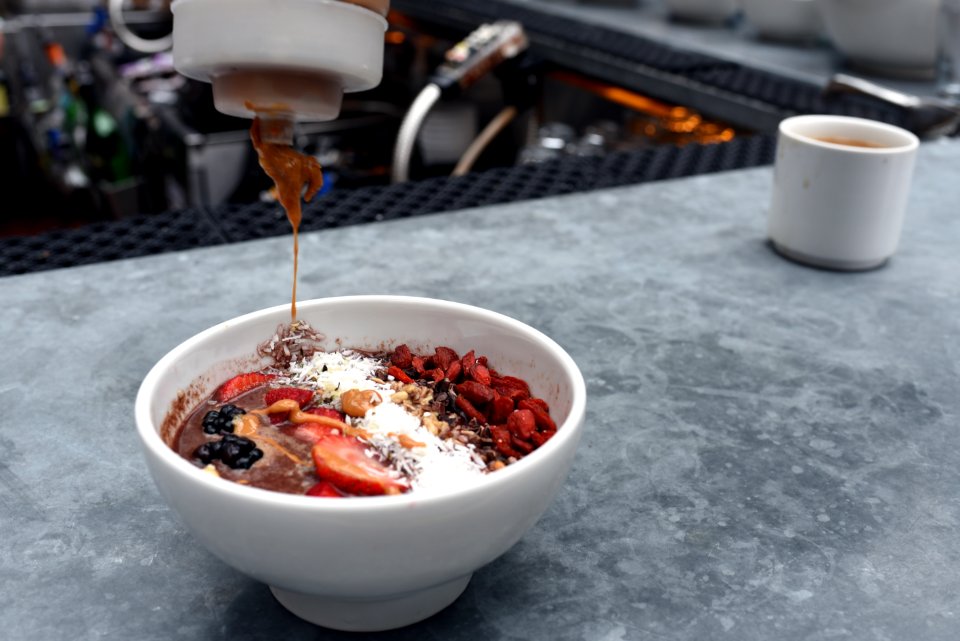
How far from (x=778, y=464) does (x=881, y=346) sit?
0.34 m

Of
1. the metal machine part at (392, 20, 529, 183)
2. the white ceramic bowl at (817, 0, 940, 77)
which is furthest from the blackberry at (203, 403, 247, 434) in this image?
the white ceramic bowl at (817, 0, 940, 77)

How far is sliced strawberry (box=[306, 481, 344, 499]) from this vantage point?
0.57m

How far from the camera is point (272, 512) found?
0.50 meters

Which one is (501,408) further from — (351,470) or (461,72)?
(461,72)

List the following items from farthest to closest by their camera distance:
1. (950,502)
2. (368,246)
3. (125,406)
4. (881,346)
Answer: (368,246) → (881,346) → (125,406) → (950,502)

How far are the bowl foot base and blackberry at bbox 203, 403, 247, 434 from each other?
0.12 m

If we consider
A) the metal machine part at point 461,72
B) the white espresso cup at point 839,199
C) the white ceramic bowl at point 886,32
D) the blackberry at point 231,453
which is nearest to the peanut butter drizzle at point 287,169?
the blackberry at point 231,453

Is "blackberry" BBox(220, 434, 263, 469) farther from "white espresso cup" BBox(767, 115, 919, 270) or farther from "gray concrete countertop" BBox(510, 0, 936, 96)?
"gray concrete countertop" BBox(510, 0, 936, 96)

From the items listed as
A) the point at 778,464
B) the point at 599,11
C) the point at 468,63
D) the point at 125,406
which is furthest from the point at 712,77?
the point at 125,406

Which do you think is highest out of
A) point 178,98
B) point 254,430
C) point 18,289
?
point 254,430

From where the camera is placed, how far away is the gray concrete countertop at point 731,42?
2.61 meters

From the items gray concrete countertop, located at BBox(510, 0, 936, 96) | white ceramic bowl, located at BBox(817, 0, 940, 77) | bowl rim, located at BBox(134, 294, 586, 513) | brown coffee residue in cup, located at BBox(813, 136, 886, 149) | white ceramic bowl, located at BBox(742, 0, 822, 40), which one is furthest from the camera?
white ceramic bowl, located at BBox(742, 0, 822, 40)

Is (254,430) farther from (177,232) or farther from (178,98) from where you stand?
(178,98)

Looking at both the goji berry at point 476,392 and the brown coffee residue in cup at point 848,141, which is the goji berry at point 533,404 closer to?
the goji berry at point 476,392
